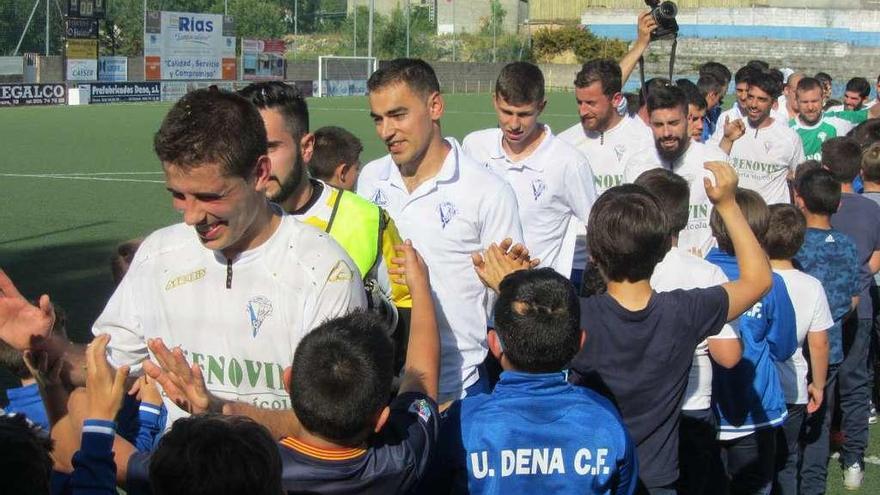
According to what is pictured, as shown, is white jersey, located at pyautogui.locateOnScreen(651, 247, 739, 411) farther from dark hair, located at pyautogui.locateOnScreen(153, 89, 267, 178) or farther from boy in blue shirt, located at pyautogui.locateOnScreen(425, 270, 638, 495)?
dark hair, located at pyautogui.locateOnScreen(153, 89, 267, 178)

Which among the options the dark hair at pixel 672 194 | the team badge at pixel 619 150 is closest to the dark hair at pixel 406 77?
A: the dark hair at pixel 672 194

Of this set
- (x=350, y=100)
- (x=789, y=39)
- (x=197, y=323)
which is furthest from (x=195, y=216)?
(x=789, y=39)

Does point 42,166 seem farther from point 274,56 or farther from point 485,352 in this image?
point 274,56

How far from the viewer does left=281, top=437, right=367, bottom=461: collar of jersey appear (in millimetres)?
3129

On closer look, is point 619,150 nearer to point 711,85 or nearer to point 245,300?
point 711,85

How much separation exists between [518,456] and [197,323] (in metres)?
1.10

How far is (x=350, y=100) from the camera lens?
48969 millimetres

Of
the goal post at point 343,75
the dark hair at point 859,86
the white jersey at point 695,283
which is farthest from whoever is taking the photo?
the goal post at point 343,75

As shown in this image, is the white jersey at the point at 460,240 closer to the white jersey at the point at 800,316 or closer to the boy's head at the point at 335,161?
the boy's head at the point at 335,161

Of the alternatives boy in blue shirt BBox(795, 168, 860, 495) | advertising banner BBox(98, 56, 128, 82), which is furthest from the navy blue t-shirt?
advertising banner BBox(98, 56, 128, 82)

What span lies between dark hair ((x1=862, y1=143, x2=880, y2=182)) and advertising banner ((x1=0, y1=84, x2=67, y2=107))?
117 feet

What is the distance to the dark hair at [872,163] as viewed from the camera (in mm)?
7965

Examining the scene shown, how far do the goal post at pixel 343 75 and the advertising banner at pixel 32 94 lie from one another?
13641mm

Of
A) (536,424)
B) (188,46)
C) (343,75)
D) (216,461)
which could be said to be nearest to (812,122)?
(536,424)
